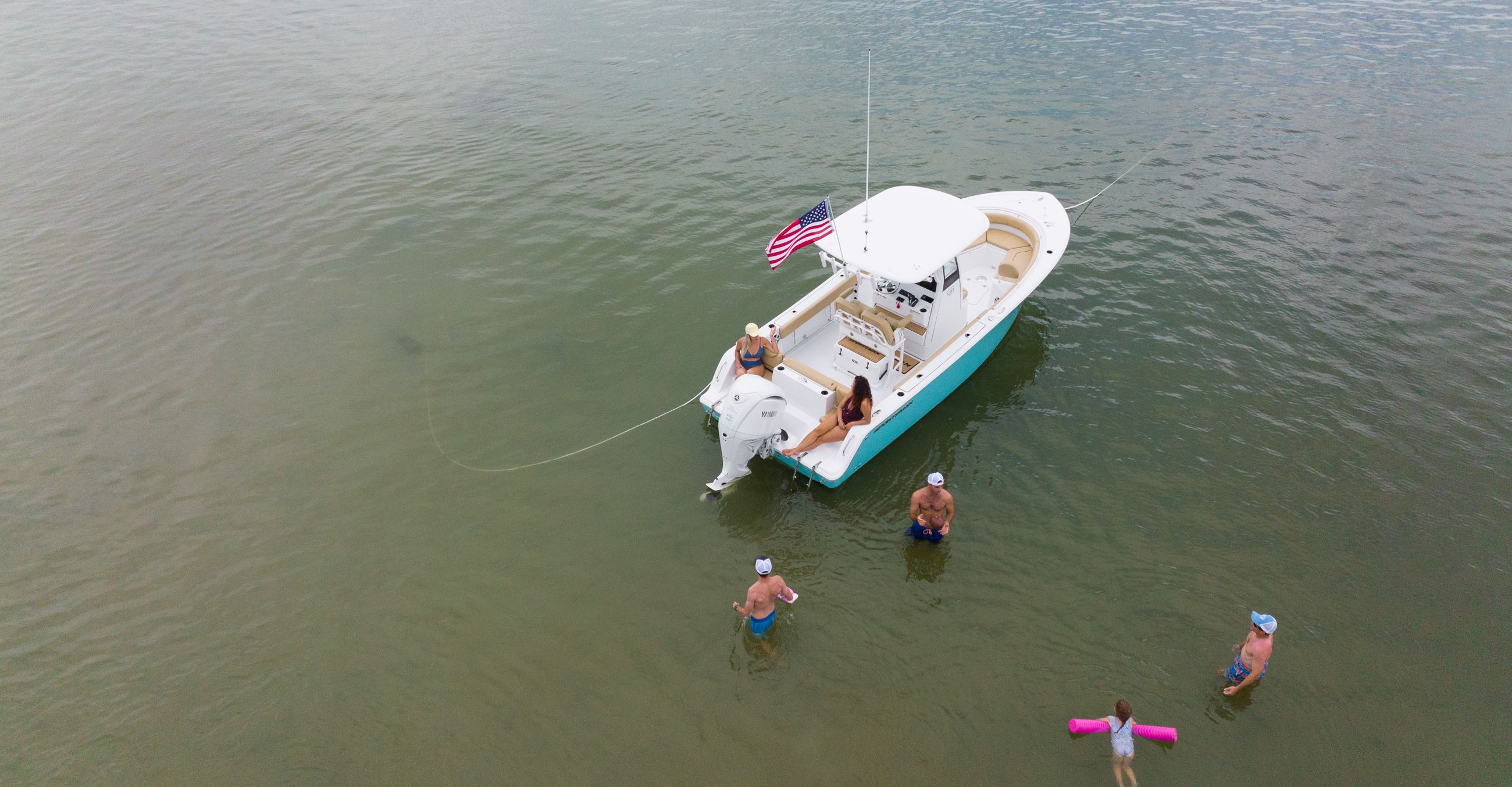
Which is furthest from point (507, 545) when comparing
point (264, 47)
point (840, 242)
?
point (264, 47)

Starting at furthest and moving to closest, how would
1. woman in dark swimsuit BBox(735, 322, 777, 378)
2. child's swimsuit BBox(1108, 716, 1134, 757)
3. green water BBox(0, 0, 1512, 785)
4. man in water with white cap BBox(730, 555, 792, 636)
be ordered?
woman in dark swimsuit BBox(735, 322, 777, 378) < man in water with white cap BBox(730, 555, 792, 636) < green water BBox(0, 0, 1512, 785) < child's swimsuit BBox(1108, 716, 1134, 757)

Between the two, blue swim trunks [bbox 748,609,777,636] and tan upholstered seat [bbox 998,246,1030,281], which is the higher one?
tan upholstered seat [bbox 998,246,1030,281]

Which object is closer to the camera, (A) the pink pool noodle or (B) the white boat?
(A) the pink pool noodle

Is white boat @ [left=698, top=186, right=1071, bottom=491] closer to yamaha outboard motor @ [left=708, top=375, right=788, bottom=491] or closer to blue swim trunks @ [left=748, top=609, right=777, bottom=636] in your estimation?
yamaha outboard motor @ [left=708, top=375, right=788, bottom=491]

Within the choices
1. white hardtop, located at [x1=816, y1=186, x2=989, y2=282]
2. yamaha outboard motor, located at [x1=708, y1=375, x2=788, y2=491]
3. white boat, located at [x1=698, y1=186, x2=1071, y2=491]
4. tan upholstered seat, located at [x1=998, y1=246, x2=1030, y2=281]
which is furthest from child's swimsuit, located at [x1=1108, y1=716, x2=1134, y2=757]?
tan upholstered seat, located at [x1=998, y1=246, x2=1030, y2=281]

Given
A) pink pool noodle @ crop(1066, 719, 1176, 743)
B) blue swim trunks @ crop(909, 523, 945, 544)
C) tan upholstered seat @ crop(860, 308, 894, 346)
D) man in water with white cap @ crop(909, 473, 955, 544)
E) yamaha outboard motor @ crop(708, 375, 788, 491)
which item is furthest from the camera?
tan upholstered seat @ crop(860, 308, 894, 346)

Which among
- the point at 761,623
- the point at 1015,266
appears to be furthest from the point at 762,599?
the point at 1015,266

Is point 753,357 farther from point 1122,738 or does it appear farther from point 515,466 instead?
point 1122,738
